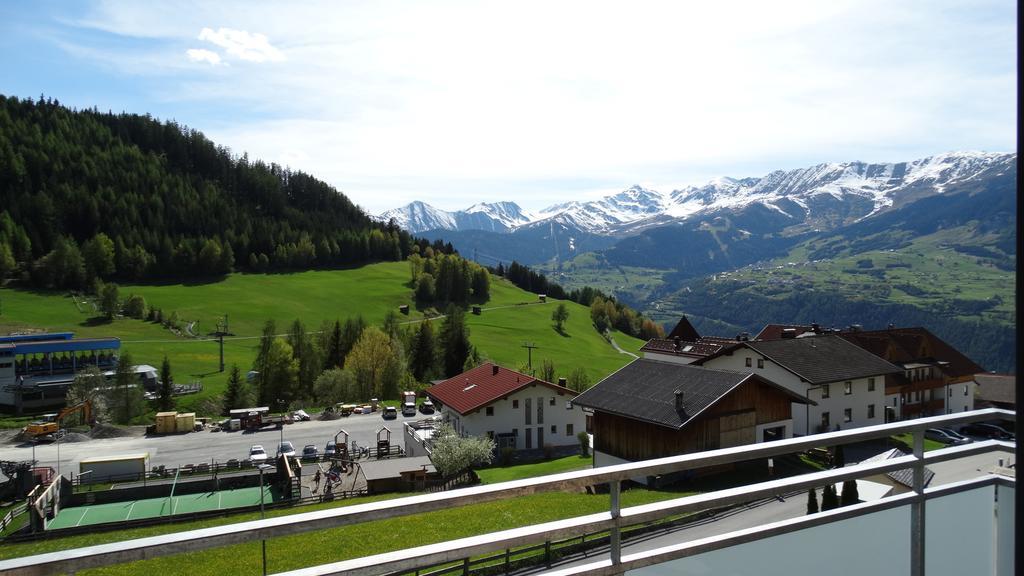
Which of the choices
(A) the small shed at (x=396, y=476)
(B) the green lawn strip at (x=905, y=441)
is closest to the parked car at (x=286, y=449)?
(A) the small shed at (x=396, y=476)

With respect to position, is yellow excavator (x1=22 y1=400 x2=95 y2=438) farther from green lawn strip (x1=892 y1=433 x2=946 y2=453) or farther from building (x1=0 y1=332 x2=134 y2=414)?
green lawn strip (x1=892 y1=433 x2=946 y2=453)

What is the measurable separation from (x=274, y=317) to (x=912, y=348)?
92.7 meters

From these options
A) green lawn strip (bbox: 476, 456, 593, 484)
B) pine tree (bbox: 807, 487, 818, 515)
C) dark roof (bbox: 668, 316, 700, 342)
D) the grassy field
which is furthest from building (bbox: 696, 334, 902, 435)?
the grassy field

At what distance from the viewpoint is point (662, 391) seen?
32312 mm

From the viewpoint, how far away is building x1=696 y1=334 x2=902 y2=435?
40.3 m

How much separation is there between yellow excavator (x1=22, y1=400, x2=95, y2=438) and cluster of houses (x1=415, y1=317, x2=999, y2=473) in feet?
106

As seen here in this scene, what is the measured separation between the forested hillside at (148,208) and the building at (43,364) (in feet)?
150

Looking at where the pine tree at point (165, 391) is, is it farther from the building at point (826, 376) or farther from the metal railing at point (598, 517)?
the metal railing at point (598, 517)

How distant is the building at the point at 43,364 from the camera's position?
7006 cm

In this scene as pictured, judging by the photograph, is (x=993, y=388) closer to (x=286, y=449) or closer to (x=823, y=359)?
(x=823, y=359)

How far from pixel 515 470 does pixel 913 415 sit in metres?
30.1

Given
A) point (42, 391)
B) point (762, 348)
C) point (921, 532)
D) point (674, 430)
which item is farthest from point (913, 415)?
point (42, 391)

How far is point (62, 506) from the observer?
39562mm

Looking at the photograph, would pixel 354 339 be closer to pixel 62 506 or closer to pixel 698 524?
pixel 62 506
